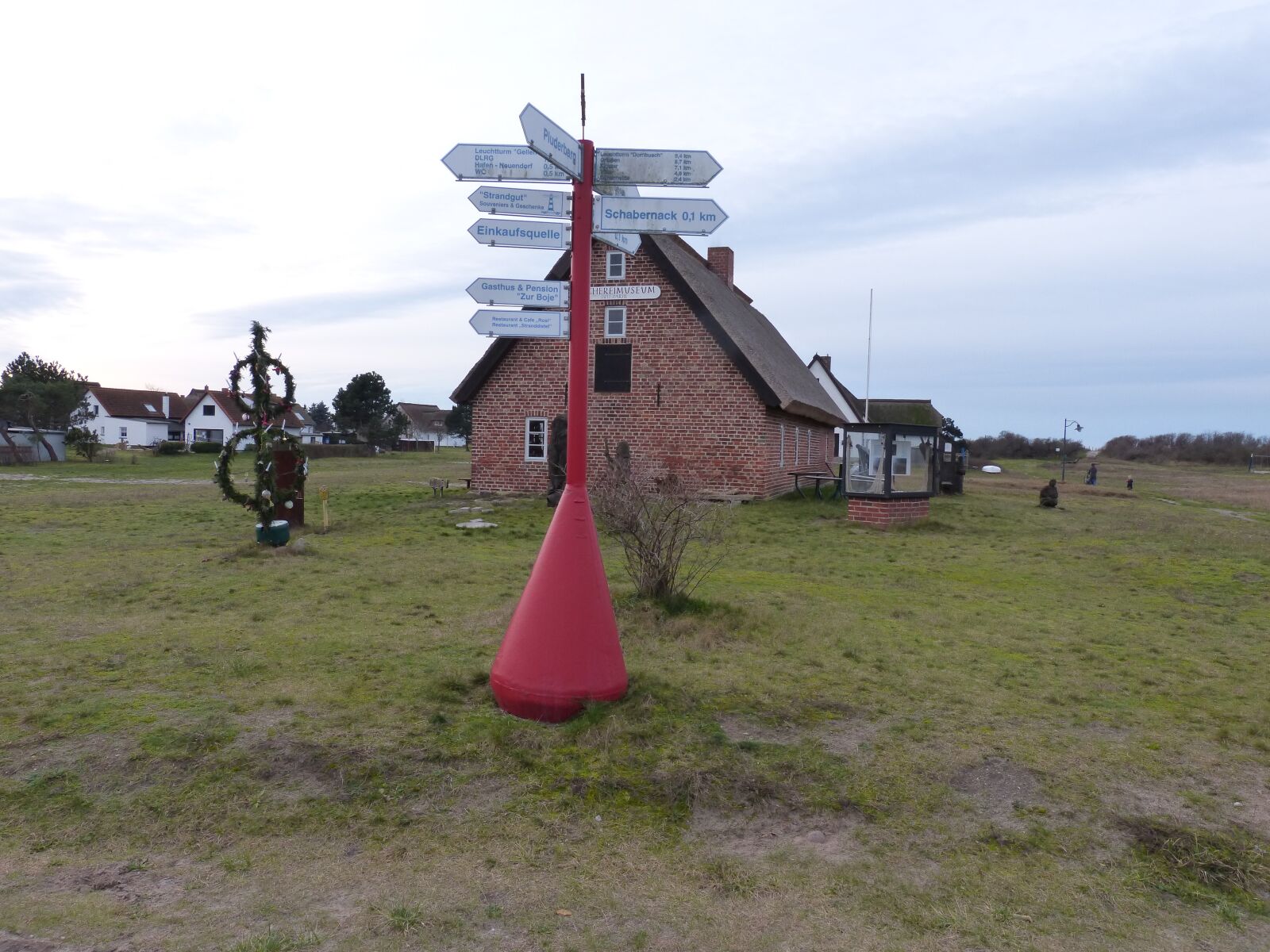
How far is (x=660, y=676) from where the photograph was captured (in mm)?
6402

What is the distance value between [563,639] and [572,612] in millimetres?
168

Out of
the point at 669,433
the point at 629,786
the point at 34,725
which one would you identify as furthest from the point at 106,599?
the point at 669,433

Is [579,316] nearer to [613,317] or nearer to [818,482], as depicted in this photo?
[613,317]

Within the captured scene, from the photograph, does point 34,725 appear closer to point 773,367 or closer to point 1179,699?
point 1179,699

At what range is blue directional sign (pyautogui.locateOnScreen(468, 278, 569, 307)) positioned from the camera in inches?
239

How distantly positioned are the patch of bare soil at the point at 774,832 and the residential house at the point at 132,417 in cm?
7830

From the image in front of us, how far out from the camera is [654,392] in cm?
2095

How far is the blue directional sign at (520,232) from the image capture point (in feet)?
19.9

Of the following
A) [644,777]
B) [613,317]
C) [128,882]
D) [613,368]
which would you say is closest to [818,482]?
[613,368]

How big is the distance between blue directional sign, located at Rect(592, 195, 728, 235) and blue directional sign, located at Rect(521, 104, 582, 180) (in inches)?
11.5

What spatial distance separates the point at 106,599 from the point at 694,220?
7068 millimetres

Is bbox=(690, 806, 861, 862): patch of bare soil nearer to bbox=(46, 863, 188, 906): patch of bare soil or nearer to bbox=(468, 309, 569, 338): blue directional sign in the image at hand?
bbox=(46, 863, 188, 906): patch of bare soil

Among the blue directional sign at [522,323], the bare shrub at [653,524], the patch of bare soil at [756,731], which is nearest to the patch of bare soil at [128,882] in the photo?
the patch of bare soil at [756,731]

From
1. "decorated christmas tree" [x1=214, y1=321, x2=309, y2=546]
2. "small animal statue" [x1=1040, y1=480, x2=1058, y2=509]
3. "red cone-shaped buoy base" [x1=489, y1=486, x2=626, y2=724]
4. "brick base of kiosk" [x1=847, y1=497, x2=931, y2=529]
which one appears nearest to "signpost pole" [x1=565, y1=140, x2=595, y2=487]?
"red cone-shaped buoy base" [x1=489, y1=486, x2=626, y2=724]
